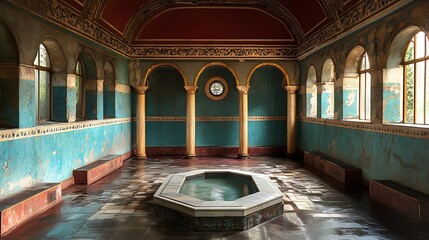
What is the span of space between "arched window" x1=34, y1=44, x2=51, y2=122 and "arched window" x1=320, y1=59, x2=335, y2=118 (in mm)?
8547

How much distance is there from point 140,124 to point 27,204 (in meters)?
9.13

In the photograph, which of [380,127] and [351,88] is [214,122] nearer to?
[351,88]

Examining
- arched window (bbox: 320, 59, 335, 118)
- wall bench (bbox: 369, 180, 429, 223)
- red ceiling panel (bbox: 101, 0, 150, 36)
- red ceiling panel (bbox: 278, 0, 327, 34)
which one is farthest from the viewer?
arched window (bbox: 320, 59, 335, 118)

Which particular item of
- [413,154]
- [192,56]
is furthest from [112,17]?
[413,154]

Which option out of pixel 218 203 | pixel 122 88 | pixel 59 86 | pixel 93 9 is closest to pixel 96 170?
pixel 59 86

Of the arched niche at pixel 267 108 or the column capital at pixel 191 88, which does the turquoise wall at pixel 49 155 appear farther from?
the arched niche at pixel 267 108

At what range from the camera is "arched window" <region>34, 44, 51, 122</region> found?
914 centimetres

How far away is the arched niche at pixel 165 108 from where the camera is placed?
55.0 feet

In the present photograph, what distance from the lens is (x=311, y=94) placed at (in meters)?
14.7

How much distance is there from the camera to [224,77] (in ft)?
55.2

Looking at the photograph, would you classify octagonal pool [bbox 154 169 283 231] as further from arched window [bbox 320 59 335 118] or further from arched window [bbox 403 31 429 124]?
arched window [bbox 320 59 335 118]

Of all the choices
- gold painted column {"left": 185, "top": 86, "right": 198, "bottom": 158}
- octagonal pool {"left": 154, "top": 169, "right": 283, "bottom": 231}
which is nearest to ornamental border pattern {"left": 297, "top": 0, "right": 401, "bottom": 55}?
octagonal pool {"left": 154, "top": 169, "right": 283, "bottom": 231}

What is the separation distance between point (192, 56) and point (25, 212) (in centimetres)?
1007

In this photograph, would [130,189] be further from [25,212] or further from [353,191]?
[353,191]
